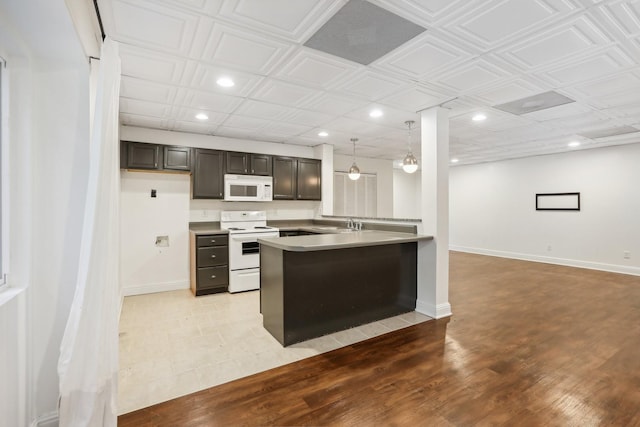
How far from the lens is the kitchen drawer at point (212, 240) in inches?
177

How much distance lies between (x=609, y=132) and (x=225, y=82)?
19.7 feet

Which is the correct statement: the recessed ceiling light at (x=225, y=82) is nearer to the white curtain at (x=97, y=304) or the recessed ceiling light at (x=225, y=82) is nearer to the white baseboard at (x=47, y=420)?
the white curtain at (x=97, y=304)

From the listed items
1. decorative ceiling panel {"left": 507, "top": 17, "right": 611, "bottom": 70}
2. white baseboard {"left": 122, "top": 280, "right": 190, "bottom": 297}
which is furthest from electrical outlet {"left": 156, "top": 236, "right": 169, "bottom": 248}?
decorative ceiling panel {"left": 507, "top": 17, "right": 611, "bottom": 70}

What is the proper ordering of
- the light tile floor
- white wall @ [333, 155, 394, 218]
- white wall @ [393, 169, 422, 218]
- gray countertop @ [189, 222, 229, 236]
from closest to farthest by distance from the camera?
the light tile floor < gray countertop @ [189, 222, 229, 236] < white wall @ [333, 155, 394, 218] < white wall @ [393, 169, 422, 218]

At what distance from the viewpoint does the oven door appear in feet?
15.2

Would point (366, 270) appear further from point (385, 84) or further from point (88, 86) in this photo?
point (88, 86)

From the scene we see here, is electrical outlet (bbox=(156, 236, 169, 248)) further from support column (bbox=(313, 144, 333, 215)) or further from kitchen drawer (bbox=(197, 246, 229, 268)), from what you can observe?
support column (bbox=(313, 144, 333, 215))

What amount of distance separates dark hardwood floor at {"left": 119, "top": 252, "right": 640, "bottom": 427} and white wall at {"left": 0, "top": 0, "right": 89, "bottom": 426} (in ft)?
2.01

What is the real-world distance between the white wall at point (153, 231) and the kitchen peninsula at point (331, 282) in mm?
2247

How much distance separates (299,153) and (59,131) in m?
4.37

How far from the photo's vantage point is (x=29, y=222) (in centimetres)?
172

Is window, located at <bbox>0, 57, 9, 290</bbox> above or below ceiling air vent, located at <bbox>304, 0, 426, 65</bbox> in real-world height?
below

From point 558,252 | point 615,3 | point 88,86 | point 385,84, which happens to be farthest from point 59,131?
point 558,252

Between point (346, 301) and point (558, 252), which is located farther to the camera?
point (558, 252)
